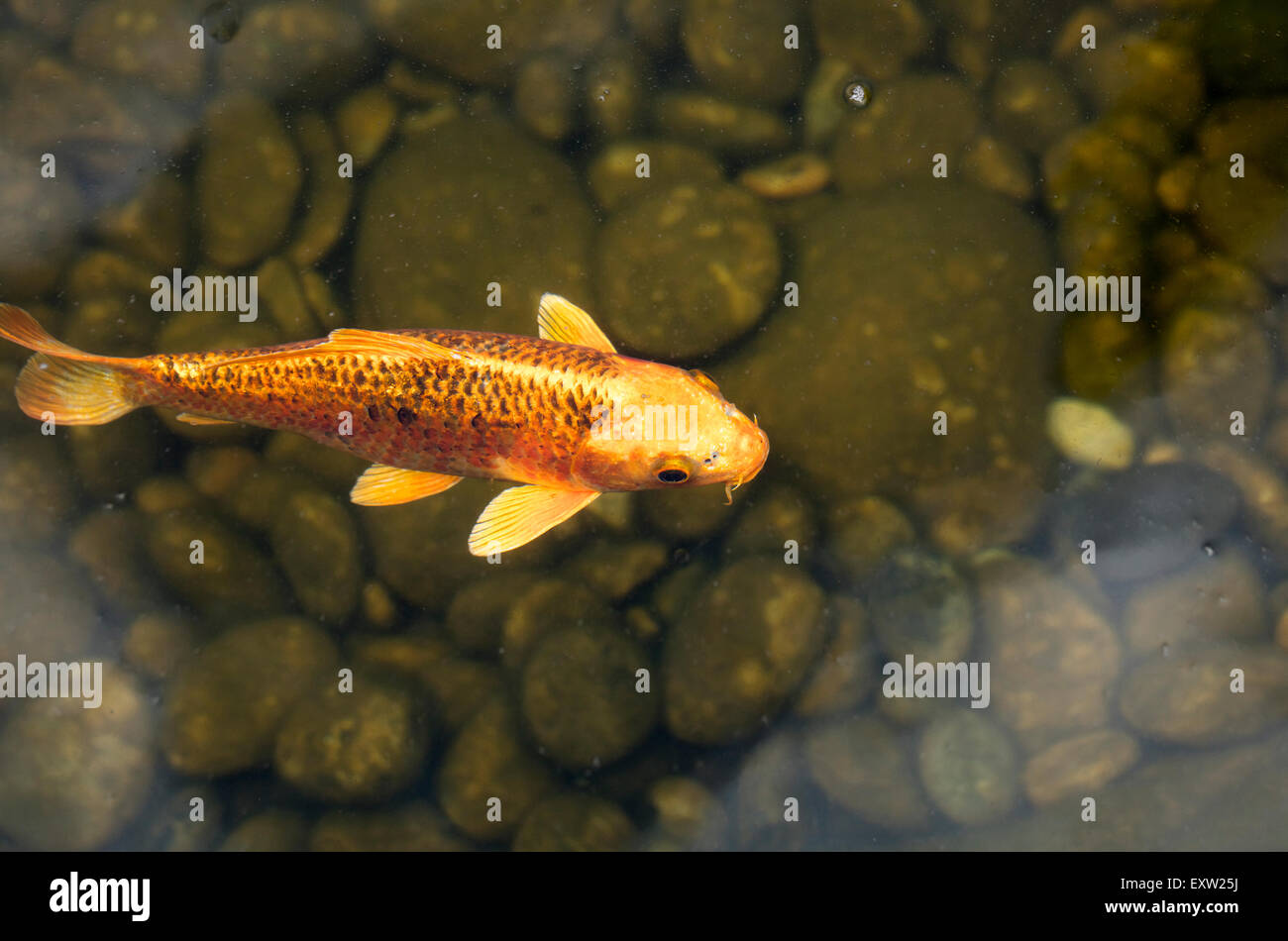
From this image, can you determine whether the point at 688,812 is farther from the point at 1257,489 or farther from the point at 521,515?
the point at 1257,489

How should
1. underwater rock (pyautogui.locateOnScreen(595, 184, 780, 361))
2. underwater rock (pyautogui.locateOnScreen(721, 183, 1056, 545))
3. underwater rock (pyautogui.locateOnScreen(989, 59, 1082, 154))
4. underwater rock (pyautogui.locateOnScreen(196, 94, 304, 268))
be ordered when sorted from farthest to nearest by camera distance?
underwater rock (pyautogui.locateOnScreen(196, 94, 304, 268)) < underwater rock (pyautogui.locateOnScreen(989, 59, 1082, 154)) < underwater rock (pyautogui.locateOnScreen(595, 184, 780, 361)) < underwater rock (pyautogui.locateOnScreen(721, 183, 1056, 545))

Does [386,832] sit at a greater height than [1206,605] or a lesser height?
lesser

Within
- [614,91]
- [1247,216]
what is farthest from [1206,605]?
[614,91]

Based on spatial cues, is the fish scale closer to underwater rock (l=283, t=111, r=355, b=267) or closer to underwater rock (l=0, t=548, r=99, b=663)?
underwater rock (l=283, t=111, r=355, b=267)

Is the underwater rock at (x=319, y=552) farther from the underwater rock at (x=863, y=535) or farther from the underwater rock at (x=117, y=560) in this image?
the underwater rock at (x=863, y=535)

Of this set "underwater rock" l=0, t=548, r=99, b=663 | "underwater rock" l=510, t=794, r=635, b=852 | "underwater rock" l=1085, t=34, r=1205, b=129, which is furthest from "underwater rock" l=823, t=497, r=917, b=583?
"underwater rock" l=0, t=548, r=99, b=663

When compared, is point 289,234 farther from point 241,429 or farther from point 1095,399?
point 1095,399

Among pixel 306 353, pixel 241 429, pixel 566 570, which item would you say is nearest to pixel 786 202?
pixel 566 570
